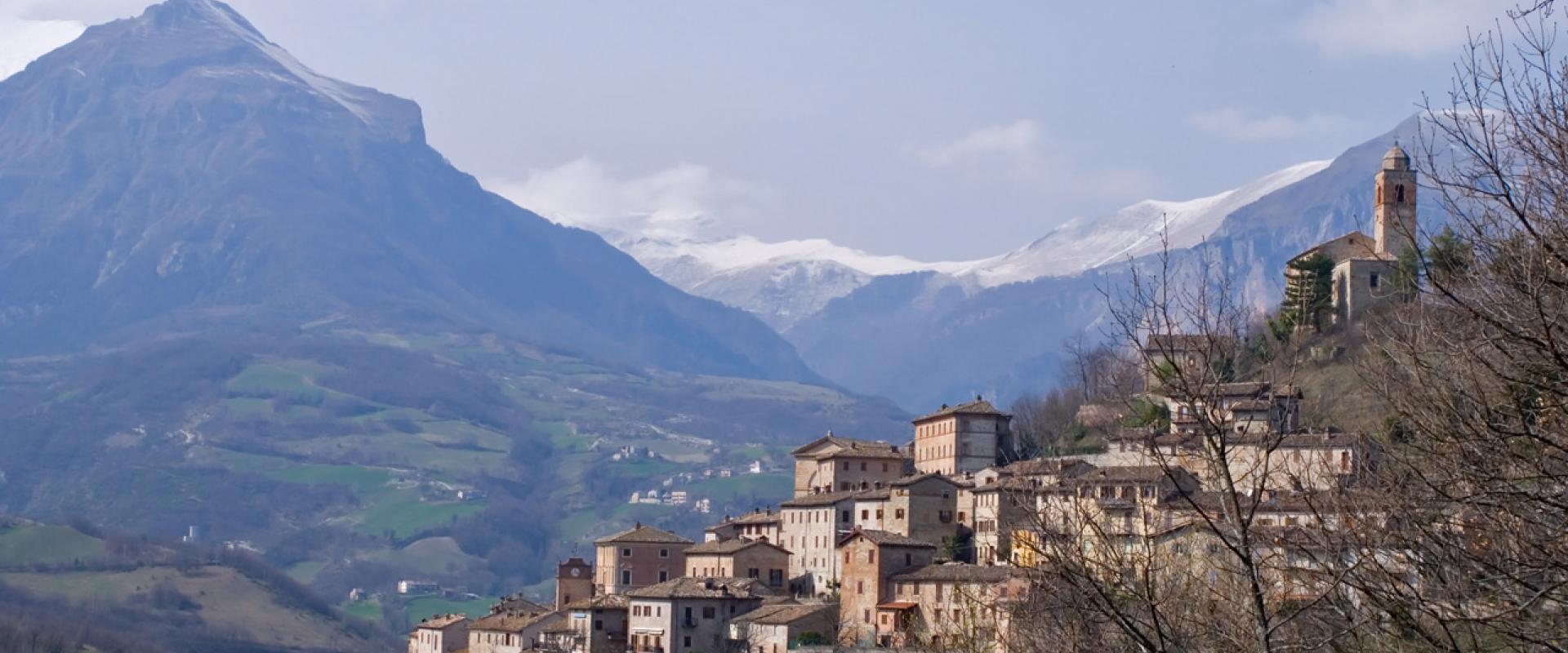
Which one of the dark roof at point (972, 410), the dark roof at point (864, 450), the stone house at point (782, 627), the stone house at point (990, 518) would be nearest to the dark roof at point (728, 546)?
the dark roof at point (864, 450)

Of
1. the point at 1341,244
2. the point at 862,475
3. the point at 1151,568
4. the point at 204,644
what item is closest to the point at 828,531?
the point at 862,475

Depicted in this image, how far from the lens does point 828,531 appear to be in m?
98.9

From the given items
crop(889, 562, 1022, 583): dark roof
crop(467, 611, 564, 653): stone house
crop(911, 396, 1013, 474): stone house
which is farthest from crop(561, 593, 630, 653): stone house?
crop(911, 396, 1013, 474): stone house

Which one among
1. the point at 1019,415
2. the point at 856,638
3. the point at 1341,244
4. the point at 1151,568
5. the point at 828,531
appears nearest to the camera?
the point at 1151,568

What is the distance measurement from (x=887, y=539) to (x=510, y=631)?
28.3 m

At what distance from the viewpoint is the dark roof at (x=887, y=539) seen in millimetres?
85750

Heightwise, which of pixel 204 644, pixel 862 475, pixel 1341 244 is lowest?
pixel 204 644

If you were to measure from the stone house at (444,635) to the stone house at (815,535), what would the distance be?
26.1 m

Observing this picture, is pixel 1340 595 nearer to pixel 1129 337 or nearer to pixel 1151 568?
pixel 1151 568

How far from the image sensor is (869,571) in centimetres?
8606

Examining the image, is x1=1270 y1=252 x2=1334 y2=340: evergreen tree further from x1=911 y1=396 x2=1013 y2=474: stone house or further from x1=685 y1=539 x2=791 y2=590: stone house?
x1=685 y1=539 x2=791 y2=590: stone house

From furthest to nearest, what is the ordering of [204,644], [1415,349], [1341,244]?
1. [204,644]
2. [1341,244]
3. [1415,349]

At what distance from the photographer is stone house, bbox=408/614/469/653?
122 metres

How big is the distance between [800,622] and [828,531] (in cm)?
1340
